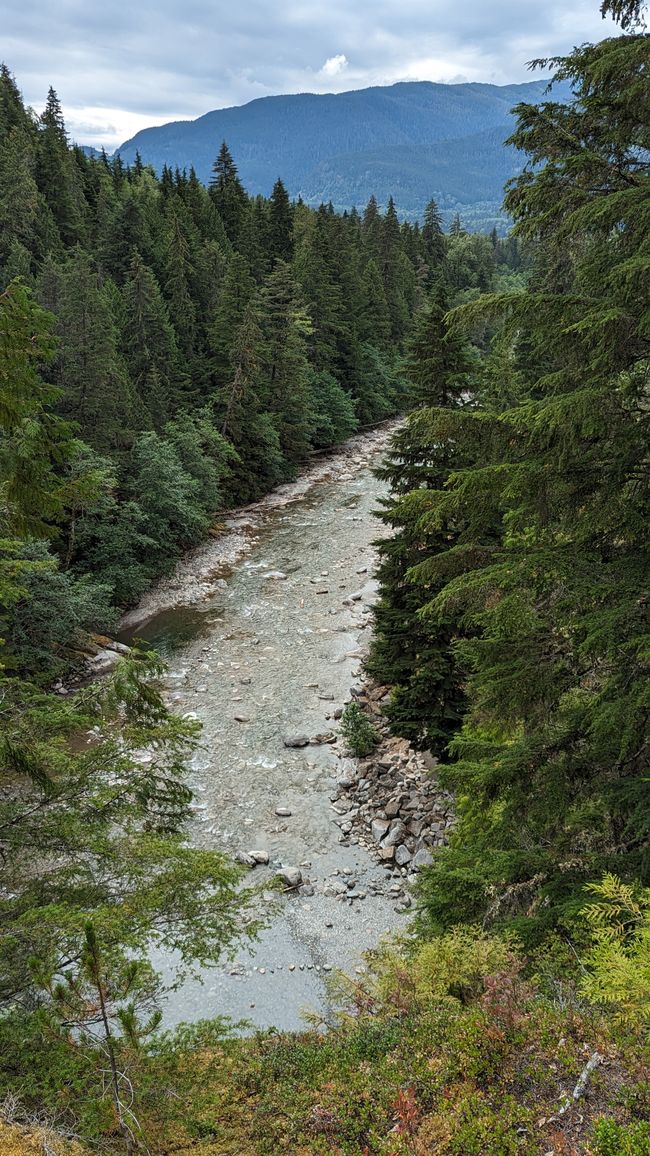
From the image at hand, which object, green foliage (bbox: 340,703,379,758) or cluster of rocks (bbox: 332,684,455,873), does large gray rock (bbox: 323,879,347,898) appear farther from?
green foliage (bbox: 340,703,379,758)

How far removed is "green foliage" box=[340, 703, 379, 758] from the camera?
1427 centimetres

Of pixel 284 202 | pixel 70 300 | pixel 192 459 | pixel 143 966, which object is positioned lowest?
pixel 143 966

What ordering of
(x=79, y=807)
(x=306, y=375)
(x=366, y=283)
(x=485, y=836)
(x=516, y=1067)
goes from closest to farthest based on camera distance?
(x=516, y=1067) → (x=79, y=807) → (x=485, y=836) → (x=306, y=375) → (x=366, y=283)

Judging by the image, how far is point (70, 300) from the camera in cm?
2395

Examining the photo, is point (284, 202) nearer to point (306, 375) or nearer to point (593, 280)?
point (306, 375)

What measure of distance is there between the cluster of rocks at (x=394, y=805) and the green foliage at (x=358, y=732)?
17 centimetres

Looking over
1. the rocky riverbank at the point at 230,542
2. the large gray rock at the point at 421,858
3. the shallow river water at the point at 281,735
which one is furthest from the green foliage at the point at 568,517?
the rocky riverbank at the point at 230,542

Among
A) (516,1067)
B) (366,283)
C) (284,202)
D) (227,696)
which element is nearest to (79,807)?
(516,1067)

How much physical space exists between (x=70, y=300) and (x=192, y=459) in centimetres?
740

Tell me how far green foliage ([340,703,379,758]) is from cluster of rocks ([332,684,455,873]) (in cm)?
17

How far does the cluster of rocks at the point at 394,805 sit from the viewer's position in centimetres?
1161

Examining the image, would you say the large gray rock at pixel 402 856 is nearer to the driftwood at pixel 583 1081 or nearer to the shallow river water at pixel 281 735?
the shallow river water at pixel 281 735

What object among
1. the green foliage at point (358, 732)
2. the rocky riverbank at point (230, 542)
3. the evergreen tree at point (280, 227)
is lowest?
the green foliage at point (358, 732)

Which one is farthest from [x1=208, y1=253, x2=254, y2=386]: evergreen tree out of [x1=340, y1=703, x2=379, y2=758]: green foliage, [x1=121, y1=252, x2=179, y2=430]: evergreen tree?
[x1=340, y1=703, x2=379, y2=758]: green foliage
